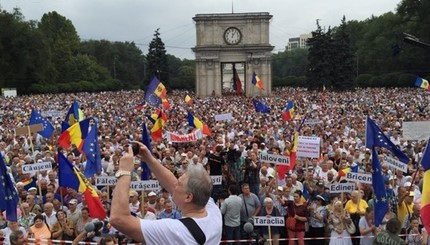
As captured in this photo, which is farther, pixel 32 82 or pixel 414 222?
pixel 32 82

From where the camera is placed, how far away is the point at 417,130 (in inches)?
698

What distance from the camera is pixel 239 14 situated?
7562 centimetres

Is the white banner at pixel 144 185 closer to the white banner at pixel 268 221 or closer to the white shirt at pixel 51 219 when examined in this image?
the white shirt at pixel 51 219

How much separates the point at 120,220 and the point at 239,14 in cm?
7356

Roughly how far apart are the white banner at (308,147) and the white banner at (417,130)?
379cm

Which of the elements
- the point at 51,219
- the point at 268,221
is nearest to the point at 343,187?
the point at 268,221

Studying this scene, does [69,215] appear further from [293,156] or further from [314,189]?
[293,156]

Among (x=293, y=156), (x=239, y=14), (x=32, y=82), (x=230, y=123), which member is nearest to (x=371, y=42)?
(x=239, y=14)

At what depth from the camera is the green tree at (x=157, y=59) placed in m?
83.5

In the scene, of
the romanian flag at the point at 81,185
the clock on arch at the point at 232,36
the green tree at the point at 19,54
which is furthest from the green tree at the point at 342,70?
the romanian flag at the point at 81,185

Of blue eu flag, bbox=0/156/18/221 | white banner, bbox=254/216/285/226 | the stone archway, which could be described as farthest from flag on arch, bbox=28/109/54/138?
the stone archway

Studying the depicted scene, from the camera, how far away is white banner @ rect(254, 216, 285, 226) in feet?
35.4

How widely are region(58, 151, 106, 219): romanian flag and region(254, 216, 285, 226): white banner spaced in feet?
8.50

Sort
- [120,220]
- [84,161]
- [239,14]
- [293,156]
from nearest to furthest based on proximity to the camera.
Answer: [120,220]
[293,156]
[84,161]
[239,14]
